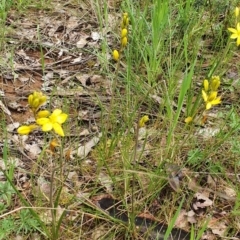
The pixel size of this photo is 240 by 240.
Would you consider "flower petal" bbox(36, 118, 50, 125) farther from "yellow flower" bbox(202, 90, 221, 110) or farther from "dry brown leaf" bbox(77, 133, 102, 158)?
"dry brown leaf" bbox(77, 133, 102, 158)

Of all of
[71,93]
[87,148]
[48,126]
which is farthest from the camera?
[71,93]

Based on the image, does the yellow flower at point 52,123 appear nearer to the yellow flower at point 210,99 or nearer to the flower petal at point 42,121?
the flower petal at point 42,121

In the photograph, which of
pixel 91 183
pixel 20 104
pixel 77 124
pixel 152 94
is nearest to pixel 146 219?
pixel 91 183

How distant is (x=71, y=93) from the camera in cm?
241

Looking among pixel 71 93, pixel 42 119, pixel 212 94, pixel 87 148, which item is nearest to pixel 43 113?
pixel 42 119

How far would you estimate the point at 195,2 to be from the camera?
2994 millimetres

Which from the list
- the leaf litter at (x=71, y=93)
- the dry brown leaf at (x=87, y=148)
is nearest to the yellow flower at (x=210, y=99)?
the leaf litter at (x=71, y=93)

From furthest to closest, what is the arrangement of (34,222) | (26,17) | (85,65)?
(26,17), (85,65), (34,222)

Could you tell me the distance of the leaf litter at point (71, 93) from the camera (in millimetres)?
1859

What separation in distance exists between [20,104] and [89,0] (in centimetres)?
118

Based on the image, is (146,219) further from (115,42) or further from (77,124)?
(115,42)

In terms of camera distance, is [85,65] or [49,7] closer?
[85,65]

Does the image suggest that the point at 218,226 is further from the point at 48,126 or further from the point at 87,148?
the point at 48,126

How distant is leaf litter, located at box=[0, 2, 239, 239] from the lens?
1.86m
